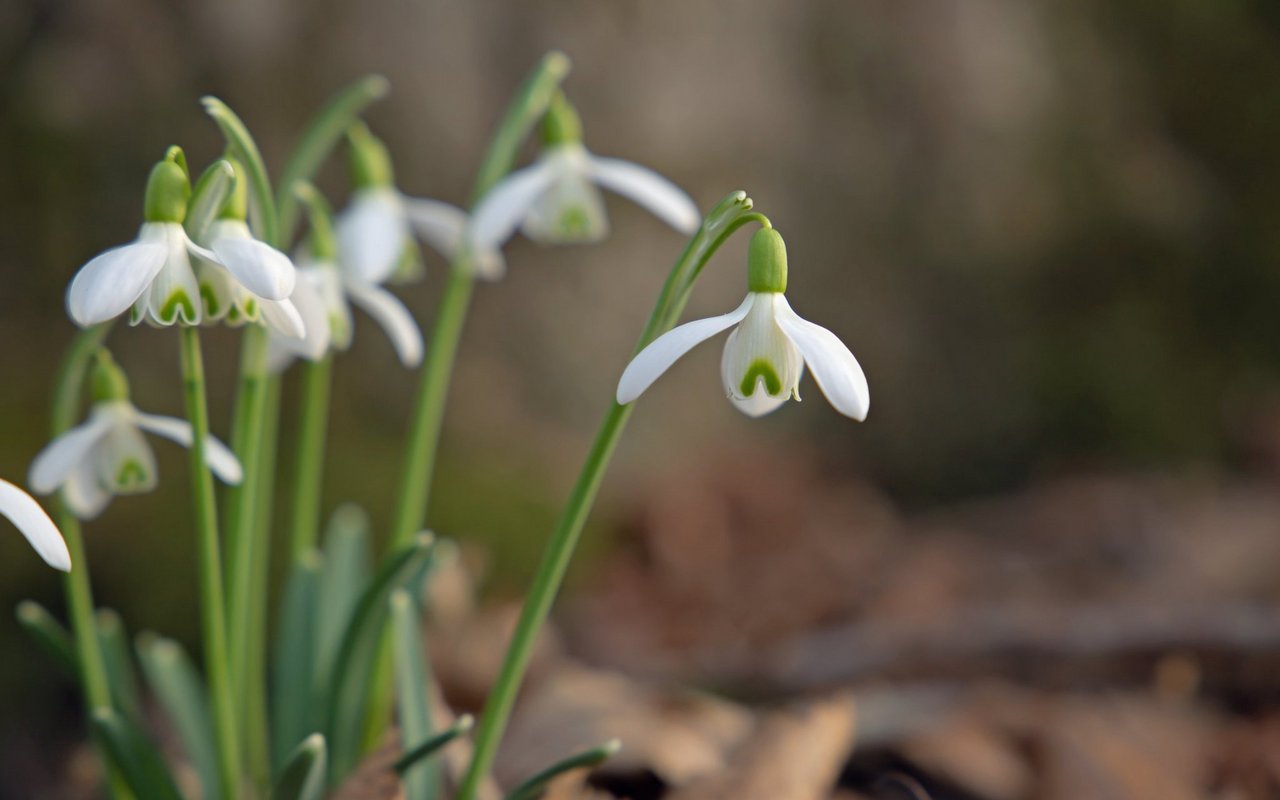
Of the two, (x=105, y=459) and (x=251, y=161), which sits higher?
(x=251, y=161)

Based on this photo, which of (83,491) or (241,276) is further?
(83,491)

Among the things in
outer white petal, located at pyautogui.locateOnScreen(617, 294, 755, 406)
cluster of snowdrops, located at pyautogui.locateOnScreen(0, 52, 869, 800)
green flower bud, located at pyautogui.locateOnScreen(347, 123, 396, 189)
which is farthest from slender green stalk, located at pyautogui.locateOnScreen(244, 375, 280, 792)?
outer white petal, located at pyautogui.locateOnScreen(617, 294, 755, 406)

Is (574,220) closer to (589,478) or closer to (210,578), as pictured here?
(589,478)

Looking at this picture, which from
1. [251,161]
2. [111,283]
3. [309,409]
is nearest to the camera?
[111,283]

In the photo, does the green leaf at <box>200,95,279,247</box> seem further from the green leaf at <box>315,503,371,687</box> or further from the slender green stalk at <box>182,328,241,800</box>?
the green leaf at <box>315,503,371,687</box>

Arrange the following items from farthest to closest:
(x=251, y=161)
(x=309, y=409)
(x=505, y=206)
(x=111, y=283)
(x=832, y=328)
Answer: (x=832, y=328), (x=309, y=409), (x=505, y=206), (x=251, y=161), (x=111, y=283)

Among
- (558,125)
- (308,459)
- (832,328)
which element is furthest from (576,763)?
(832,328)
